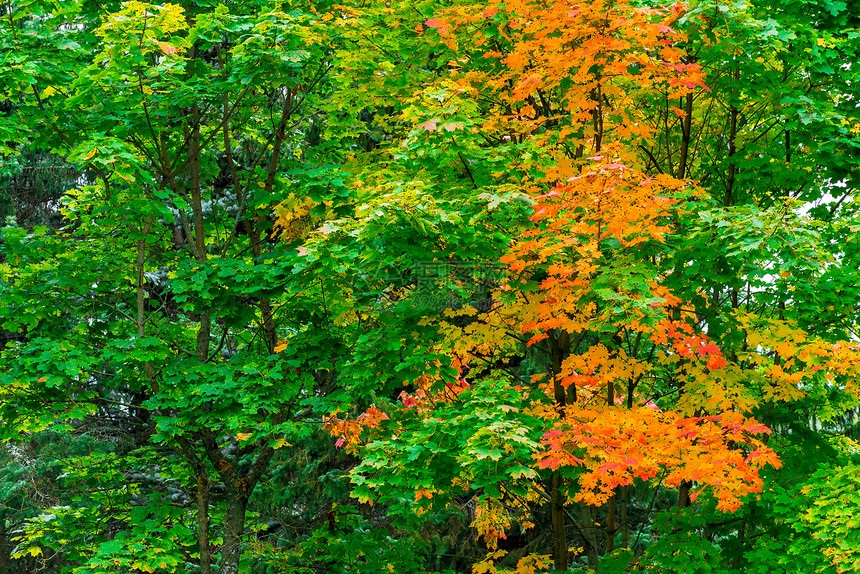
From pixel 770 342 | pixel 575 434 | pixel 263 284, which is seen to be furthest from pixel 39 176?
pixel 770 342

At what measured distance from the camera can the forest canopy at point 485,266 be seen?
226 inches

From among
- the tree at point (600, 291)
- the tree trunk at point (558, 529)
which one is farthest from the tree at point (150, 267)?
the tree trunk at point (558, 529)

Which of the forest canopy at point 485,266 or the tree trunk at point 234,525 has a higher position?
the forest canopy at point 485,266

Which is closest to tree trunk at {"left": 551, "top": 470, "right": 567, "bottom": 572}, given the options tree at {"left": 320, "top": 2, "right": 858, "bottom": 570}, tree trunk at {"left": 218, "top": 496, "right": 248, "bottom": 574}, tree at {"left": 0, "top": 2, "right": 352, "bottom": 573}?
tree at {"left": 320, "top": 2, "right": 858, "bottom": 570}

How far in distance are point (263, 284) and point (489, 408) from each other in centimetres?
251

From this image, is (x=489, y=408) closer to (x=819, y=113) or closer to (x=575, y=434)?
(x=575, y=434)

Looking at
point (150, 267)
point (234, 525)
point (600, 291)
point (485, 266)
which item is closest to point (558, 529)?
point (485, 266)

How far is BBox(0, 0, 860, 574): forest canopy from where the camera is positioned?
5.74m

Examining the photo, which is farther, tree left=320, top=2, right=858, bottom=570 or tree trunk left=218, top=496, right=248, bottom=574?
tree trunk left=218, top=496, right=248, bottom=574

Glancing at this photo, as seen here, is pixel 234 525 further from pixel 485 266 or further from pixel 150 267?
pixel 485 266

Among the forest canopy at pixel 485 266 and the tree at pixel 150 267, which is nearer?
the forest canopy at pixel 485 266

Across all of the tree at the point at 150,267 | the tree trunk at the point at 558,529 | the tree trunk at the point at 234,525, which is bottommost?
the tree trunk at the point at 234,525

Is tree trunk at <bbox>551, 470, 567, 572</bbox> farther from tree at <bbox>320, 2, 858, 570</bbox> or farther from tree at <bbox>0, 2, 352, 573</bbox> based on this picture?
tree at <bbox>0, 2, 352, 573</bbox>

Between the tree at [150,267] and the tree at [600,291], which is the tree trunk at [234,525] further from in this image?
the tree at [600,291]
